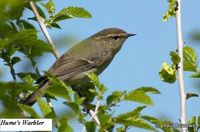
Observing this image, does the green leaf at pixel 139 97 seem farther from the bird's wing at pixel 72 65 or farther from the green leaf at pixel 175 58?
the bird's wing at pixel 72 65

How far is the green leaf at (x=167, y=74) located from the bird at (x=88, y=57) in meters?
2.16

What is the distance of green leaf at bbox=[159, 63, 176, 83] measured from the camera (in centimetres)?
354

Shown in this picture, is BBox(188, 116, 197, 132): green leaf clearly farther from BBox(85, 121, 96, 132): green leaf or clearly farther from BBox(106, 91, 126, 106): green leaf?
BBox(85, 121, 96, 132): green leaf

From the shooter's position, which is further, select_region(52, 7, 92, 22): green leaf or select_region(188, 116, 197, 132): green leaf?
select_region(52, 7, 92, 22): green leaf

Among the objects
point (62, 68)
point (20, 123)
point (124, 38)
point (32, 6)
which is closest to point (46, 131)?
point (20, 123)

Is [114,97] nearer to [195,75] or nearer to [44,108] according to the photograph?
[44,108]

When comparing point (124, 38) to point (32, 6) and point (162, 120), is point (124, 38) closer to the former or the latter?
point (32, 6)

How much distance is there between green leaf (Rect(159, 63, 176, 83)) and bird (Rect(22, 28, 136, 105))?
7.10ft

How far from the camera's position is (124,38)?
25.7 feet

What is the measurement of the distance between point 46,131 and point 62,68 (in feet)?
12.7

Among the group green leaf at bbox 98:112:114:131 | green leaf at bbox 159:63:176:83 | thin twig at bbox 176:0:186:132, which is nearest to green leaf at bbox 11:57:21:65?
green leaf at bbox 159:63:176:83

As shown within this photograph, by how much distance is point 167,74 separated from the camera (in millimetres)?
3551

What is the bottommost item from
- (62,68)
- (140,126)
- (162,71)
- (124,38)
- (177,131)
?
(140,126)

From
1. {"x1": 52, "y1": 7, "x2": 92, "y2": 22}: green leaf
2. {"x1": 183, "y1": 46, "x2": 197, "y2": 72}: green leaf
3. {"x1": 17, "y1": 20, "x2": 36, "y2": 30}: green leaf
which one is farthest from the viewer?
{"x1": 52, "y1": 7, "x2": 92, "y2": 22}: green leaf
